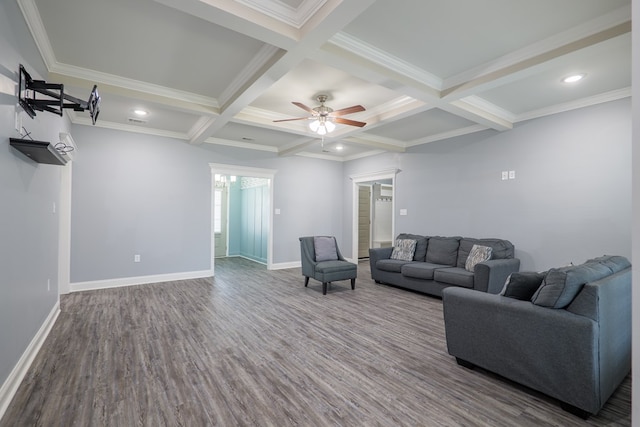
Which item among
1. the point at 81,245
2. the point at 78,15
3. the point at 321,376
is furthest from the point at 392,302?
the point at 81,245

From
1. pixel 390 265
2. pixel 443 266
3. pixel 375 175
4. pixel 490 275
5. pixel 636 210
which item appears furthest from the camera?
pixel 375 175

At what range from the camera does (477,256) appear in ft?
14.8

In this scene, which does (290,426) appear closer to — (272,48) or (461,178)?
(272,48)

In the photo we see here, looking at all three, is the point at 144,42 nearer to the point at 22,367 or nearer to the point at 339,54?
the point at 339,54

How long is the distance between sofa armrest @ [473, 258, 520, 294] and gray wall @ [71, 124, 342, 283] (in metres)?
4.74

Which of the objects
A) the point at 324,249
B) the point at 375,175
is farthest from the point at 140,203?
the point at 375,175

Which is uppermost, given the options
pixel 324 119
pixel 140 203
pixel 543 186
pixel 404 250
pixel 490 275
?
pixel 324 119

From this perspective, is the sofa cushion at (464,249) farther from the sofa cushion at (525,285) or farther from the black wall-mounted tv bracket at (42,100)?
the black wall-mounted tv bracket at (42,100)

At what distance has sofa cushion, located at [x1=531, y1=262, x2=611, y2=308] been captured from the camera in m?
2.00

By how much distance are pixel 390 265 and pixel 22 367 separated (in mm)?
4568

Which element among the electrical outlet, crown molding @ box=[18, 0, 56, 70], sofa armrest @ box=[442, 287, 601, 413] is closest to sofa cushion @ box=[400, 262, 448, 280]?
sofa armrest @ box=[442, 287, 601, 413]

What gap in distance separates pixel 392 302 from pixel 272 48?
142 inches

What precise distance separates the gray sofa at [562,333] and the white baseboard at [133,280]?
16.3ft

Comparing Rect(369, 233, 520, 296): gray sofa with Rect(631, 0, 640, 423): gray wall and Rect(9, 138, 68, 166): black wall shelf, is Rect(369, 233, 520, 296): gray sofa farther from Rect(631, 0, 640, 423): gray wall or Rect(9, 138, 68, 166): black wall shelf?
Rect(9, 138, 68, 166): black wall shelf
